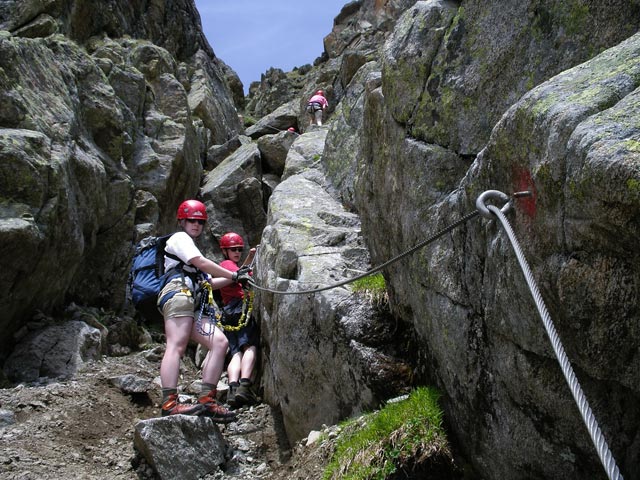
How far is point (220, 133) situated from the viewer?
39.7 meters

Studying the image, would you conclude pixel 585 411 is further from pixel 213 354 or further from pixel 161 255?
pixel 161 255

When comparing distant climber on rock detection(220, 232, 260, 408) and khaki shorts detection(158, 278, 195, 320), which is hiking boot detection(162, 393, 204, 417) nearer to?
khaki shorts detection(158, 278, 195, 320)

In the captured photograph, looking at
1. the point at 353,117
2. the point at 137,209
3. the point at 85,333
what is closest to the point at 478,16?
the point at 353,117

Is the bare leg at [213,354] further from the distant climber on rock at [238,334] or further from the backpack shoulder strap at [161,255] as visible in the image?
the distant climber on rock at [238,334]

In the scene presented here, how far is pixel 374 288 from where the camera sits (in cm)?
928

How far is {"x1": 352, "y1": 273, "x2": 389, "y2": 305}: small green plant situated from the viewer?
9047mm

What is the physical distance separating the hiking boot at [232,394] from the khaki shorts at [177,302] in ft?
7.87

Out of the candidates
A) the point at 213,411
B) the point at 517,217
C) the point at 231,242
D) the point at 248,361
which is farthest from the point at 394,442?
the point at 231,242

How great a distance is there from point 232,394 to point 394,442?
534 centimetres

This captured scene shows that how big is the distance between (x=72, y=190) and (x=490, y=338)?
11783 mm

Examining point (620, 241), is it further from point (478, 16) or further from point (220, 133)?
point (220, 133)

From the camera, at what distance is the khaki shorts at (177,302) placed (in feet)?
31.1

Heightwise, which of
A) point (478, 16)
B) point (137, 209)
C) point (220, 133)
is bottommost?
point (478, 16)

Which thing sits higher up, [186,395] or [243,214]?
[243,214]
